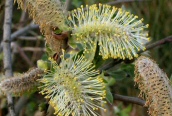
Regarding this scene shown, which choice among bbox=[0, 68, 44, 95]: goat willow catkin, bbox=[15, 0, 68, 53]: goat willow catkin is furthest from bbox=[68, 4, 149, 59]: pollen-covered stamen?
bbox=[0, 68, 44, 95]: goat willow catkin

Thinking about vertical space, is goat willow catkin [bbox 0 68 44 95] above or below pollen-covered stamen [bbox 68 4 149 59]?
below

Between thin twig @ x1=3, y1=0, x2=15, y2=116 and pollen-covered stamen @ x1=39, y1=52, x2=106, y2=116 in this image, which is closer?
pollen-covered stamen @ x1=39, y1=52, x2=106, y2=116

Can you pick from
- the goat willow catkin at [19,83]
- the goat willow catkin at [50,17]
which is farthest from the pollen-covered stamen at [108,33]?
the goat willow catkin at [19,83]

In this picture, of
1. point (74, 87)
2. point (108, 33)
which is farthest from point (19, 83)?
point (108, 33)

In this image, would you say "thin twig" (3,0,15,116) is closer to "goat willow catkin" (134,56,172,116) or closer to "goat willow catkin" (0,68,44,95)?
"goat willow catkin" (0,68,44,95)

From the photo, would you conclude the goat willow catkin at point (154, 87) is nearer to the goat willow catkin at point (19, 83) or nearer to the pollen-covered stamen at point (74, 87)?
the pollen-covered stamen at point (74, 87)

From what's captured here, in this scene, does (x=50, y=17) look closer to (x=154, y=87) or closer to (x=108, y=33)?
(x=108, y=33)

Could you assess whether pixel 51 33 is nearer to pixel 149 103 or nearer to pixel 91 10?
pixel 91 10
